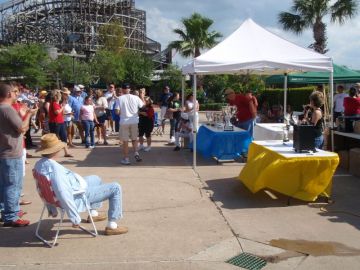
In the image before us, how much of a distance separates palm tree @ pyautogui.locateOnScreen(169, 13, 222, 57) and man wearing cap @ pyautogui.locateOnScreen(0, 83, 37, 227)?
35.9 metres

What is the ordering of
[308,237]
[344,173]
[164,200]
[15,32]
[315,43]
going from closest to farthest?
[308,237], [164,200], [344,173], [315,43], [15,32]

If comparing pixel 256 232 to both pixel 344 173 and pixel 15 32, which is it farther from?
pixel 15 32

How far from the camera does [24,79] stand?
4062cm

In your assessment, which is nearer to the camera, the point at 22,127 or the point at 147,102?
the point at 22,127

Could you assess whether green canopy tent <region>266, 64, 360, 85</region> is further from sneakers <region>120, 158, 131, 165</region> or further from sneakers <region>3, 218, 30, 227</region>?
sneakers <region>3, 218, 30, 227</region>

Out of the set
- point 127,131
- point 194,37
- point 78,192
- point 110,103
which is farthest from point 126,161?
point 194,37

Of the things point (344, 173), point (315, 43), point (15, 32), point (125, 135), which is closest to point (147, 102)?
point (125, 135)

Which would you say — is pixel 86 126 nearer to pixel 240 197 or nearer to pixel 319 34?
pixel 240 197

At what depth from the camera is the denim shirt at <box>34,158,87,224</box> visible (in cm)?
514

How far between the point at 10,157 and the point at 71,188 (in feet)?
3.85

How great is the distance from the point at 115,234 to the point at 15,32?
289 ft

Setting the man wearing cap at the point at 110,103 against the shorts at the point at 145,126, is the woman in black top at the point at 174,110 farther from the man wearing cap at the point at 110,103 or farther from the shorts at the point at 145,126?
the man wearing cap at the point at 110,103

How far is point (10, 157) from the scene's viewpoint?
5941 millimetres

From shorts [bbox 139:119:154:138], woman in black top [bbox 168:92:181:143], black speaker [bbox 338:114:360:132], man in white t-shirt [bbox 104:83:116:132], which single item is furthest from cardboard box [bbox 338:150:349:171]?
man in white t-shirt [bbox 104:83:116:132]
